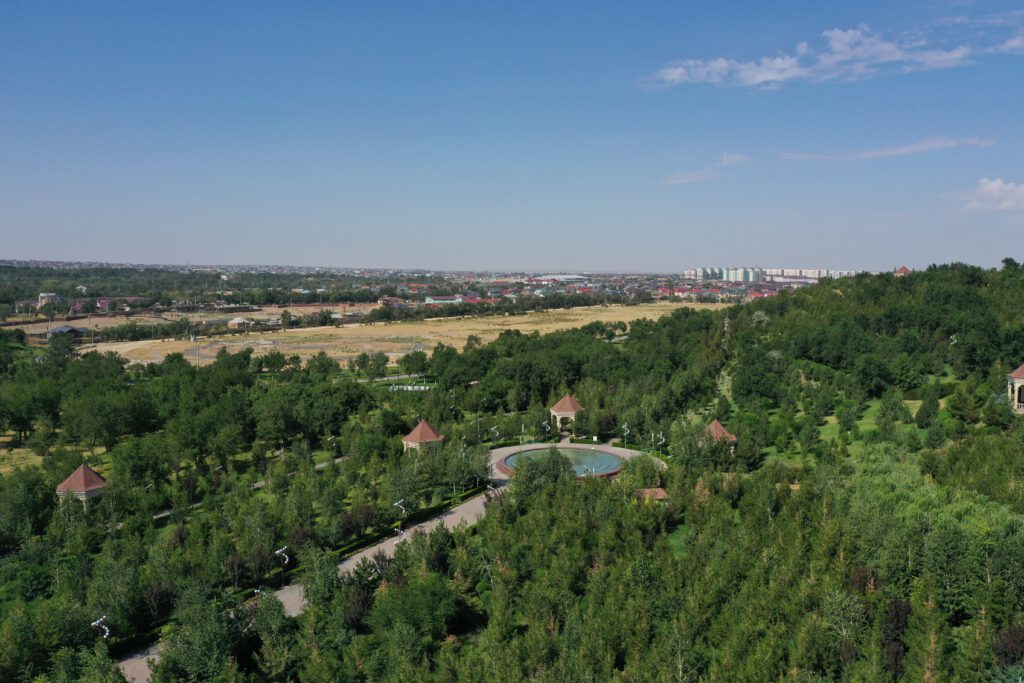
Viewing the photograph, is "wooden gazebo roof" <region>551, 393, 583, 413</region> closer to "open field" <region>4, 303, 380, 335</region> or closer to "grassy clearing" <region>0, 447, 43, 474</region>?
"grassy clearing" <region>0, 447, 43, 474</region>

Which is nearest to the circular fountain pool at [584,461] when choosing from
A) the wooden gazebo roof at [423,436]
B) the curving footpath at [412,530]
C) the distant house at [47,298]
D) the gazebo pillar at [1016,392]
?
the curving footpath at [412,530]

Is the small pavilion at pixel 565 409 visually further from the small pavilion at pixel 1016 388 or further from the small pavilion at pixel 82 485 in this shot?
the small pavilion at pixel 82 485

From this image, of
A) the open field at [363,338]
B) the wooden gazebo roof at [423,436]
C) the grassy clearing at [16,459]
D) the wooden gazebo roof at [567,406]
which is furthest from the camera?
the open field at [363,338]

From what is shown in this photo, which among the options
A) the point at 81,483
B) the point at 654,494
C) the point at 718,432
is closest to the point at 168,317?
the point at 81,483

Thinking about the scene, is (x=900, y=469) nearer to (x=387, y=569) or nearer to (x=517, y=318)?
(x=387, y=569)

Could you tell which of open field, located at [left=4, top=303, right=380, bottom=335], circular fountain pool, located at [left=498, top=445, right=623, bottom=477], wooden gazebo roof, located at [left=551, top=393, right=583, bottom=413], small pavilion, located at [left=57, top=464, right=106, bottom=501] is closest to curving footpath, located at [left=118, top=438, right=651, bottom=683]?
circular fountain pool, located at [left=498, top=445, right=623, bottom=477]

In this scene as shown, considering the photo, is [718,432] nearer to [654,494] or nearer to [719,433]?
[719,433]
